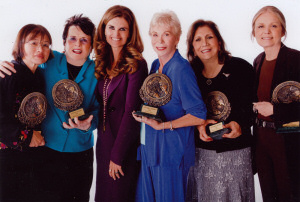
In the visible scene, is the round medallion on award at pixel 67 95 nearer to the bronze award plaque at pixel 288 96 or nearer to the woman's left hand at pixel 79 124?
the woman's left hand at pixel 79 124

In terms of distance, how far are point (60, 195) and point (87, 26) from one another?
5.59 ft

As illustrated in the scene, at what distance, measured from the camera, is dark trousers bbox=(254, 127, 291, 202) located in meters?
2.53

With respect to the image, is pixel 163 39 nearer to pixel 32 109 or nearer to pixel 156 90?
pixel 156 90

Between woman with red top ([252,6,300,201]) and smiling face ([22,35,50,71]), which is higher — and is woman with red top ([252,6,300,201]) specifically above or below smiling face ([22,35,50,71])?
below

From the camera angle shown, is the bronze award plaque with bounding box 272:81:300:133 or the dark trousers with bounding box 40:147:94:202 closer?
the bronze award plaque with bounding box 272:81:300:133

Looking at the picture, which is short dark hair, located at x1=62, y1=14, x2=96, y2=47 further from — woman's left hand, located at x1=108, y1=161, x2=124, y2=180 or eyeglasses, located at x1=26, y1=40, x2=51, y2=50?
woman's left hand, located at x1=108, y1=161, x2=124, y2=180

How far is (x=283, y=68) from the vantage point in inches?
97.2

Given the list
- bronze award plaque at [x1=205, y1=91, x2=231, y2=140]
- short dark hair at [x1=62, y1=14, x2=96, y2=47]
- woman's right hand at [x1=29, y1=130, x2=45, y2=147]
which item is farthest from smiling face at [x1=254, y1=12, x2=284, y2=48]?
woman's right hand at [x1=29, y1=130, x2=45, y2=147]

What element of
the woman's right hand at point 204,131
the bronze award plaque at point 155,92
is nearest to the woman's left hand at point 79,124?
the bronze award plaque at point 155,92

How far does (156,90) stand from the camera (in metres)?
2.42

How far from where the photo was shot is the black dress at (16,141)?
246 cm

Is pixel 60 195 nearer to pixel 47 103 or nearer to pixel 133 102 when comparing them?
pixel 47 103

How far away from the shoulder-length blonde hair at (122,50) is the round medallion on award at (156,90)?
0.20m

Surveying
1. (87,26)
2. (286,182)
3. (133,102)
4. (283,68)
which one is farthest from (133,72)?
(286,182)
